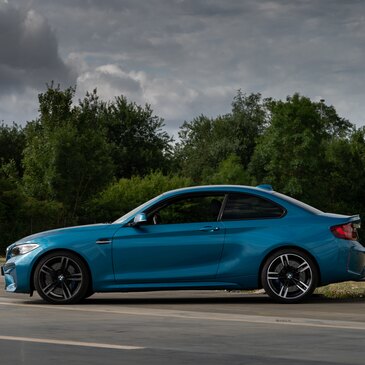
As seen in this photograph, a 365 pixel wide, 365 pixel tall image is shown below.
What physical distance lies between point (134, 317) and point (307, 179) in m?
86.7

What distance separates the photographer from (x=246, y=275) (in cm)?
1488

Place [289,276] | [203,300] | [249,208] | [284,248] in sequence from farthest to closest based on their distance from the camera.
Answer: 1. [203,300]
2. [249,208]
3. [284,248]
4. [289,276]

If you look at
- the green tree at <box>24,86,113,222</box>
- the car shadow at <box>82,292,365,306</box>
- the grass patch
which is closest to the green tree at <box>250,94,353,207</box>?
the green tree at <box>24,86,113,222</box>

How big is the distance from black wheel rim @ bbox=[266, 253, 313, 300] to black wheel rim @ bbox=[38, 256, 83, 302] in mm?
2490

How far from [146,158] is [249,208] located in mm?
98553

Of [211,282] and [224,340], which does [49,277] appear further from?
[224,340]

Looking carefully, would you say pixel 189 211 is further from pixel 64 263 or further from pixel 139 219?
pixel 64 263

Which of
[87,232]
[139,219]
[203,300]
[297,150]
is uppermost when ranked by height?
[297,150]

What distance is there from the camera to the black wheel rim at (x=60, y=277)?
587 inches

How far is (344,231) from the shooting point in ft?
49.1

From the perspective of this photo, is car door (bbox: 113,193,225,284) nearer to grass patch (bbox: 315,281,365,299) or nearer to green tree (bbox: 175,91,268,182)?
grass patch (bbox: 315,281,365,299)

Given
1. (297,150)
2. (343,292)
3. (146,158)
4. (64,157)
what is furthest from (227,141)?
(343,292)

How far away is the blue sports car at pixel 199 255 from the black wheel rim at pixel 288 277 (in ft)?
0.04

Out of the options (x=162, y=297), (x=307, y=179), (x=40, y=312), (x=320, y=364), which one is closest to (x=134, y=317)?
(x=40, y=312)
